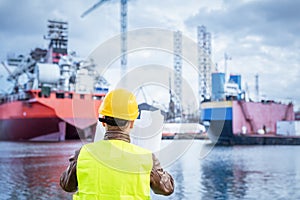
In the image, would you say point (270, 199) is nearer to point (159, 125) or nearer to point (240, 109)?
point (159, 125)

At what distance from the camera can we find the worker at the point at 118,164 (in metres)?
1.76

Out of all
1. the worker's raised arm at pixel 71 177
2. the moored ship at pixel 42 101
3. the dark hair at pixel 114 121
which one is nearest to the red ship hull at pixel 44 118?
the moored ship at pixel 42 101

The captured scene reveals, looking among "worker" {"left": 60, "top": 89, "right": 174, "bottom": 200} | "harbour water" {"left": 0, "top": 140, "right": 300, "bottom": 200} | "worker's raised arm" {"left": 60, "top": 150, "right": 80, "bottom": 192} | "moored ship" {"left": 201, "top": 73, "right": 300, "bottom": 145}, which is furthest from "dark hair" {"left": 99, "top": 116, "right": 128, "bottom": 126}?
"moored ship" {"left": 201, "top": 73, "right": 300, "bottom": 145}

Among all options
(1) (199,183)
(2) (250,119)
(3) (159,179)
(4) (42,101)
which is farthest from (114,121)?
(2) (250,119)

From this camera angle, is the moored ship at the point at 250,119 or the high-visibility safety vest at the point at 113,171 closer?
the high-visibility safety vest at the point at 113,171

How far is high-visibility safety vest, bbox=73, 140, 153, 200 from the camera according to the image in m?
1.75

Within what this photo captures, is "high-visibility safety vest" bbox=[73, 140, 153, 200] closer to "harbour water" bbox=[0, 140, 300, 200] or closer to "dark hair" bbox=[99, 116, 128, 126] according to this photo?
"dark hair" bbox=[99, 116, 128, 126]

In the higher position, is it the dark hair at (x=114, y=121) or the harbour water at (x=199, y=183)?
the dark hair at (x=114, y=121)

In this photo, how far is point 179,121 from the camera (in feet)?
7.67

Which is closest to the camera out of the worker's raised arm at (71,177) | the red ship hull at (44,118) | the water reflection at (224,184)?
the worker's raised arm at (71,177)

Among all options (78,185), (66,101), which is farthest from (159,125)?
(66,101)

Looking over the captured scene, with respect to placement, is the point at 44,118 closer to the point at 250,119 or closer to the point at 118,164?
the point at 250,119

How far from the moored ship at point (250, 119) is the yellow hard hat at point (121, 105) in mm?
33641

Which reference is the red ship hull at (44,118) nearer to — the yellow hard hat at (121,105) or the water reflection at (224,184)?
the water reflection at (224,184)
